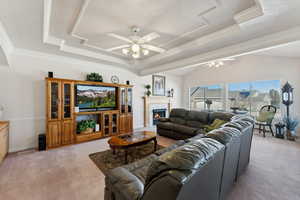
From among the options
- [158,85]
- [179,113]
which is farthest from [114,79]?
[179,113]

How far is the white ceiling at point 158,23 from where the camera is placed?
197 centimetres

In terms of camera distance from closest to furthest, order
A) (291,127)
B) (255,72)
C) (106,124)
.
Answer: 1. (291,127)
2. (106,124)
3. (255,72)

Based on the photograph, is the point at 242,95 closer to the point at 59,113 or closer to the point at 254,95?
the point at 254,95

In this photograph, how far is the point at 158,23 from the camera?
2582 millimetres

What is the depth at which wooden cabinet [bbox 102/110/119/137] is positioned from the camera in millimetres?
4274

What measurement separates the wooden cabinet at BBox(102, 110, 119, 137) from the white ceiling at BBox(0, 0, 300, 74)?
2066mm

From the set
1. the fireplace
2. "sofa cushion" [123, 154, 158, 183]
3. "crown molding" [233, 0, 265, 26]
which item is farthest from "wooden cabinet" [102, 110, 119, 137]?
"crown molding" [233, 0, 265, 26]

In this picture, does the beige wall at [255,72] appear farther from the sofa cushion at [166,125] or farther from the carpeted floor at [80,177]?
the sofa cushion at [166,125]

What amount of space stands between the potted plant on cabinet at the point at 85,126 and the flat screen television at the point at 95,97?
0.40 metres

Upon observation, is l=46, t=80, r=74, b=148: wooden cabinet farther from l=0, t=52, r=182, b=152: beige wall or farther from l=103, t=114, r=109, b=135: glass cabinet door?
l=103, t=114, r=109, b=135: glass cabinet door

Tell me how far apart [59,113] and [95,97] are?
3.55 ft

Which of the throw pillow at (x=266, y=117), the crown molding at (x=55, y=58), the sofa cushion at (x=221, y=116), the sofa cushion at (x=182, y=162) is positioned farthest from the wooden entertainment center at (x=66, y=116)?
the throw pillow at (x=266, y=117)

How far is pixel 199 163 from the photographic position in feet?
2.83

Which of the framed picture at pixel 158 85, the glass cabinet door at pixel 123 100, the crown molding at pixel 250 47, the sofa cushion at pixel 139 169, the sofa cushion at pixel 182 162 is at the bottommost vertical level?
the sofa cushion at pixel 139 169
